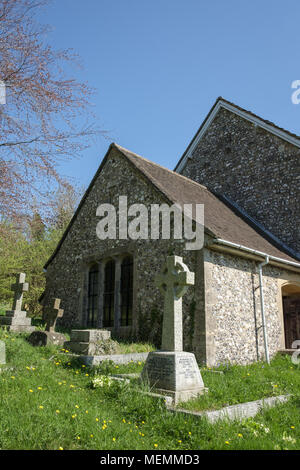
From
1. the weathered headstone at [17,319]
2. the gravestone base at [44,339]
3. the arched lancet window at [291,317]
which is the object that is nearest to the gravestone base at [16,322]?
the weathered headstone at [17,319]

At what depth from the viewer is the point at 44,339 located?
8719mm

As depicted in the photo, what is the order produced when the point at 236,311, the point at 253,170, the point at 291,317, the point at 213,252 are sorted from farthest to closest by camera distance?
the point at 253,170, the point at 291,317, the point at 236,311, the point at 213,252

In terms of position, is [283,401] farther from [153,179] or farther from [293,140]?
[293,140]

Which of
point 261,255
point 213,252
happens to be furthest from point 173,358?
point 261,255

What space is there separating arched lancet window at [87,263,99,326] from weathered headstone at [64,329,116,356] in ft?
11.9

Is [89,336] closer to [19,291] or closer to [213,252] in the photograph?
[213,252]

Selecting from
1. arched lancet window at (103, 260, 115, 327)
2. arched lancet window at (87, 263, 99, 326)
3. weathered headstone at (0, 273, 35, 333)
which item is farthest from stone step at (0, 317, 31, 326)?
arched lancet window at (103, 260, 115, 327)

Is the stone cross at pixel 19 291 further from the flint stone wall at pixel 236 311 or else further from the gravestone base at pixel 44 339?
the flint stone wall at pixel 236 311

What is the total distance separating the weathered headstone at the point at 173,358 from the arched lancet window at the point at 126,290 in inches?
179

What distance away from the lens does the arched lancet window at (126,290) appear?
1078cm

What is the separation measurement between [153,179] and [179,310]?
552 centimetres

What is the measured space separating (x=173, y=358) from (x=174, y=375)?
0.26 meters

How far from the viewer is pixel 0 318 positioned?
11000mm

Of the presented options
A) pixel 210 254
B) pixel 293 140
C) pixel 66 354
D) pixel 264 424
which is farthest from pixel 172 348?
pixel 293 140
